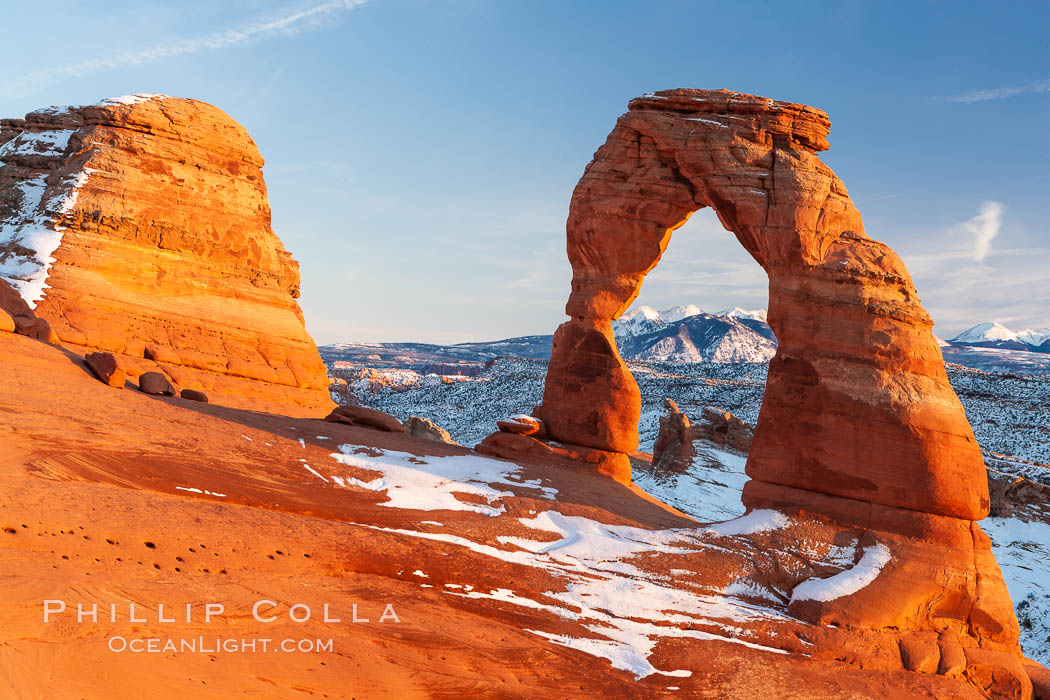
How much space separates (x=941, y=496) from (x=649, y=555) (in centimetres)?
559

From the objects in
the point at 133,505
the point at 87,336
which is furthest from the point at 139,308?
the point at 133,505

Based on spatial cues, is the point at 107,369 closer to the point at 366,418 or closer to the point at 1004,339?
the point at 366,418

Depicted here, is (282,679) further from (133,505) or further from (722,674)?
(722,674)

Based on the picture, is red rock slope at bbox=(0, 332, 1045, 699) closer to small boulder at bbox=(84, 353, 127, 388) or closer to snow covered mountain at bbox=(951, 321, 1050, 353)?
small boulder at bbox=(84, 353, 127, 388)

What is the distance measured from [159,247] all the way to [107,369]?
26.6 feet

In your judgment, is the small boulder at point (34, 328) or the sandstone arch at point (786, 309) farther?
the small boulder at point (34, 328)

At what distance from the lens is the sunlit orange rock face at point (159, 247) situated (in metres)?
22.1

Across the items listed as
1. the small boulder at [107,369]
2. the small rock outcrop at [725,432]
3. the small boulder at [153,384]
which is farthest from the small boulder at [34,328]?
the small rock outcrop at [725,432]

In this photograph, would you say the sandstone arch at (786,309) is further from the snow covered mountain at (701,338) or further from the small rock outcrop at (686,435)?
the snow covered mountain at (701,338)

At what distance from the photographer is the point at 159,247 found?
24484 mm

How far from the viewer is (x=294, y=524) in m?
11.2

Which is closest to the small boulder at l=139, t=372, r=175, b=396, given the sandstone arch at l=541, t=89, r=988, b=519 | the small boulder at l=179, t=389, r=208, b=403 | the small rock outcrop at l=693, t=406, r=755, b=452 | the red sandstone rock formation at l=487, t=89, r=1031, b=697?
the small boulder at l=179, t=389, r=208, b=403

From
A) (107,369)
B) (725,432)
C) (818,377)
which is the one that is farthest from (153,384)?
(725,432)

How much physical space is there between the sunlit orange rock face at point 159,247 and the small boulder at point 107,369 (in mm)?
2057
